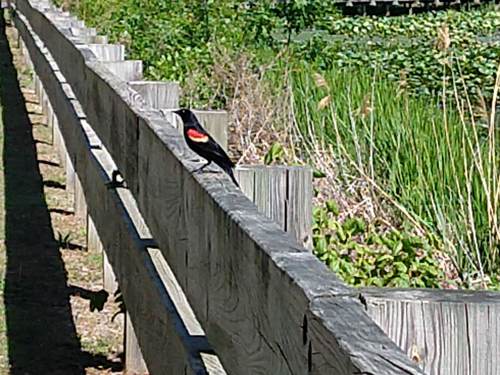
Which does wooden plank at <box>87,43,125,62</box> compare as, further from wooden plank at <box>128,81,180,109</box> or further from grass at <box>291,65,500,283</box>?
wooden plank at <box>128,81,180,109</box>

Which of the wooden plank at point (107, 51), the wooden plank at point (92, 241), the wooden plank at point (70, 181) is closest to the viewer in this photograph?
the wooden plank at point (92, 241)

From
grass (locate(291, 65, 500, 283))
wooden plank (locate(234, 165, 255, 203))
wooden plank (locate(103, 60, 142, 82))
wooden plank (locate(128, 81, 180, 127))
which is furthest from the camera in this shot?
wooden plank (locate(103, 60, 142, 82))

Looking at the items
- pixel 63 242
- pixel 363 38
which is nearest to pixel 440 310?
pixel 63 242

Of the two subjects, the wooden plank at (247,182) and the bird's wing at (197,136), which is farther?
the bird's wing at (197,136)

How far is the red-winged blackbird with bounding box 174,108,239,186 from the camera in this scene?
370 cm

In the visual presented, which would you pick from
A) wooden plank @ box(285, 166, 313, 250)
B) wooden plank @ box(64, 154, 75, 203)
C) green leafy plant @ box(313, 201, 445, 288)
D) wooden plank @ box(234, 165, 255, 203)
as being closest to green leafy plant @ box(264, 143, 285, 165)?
green leafy plant @ box(313, 201, 445, 288)

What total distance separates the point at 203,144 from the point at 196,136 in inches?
3.2

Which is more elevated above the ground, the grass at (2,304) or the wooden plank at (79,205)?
the wooden plank at (79,205)

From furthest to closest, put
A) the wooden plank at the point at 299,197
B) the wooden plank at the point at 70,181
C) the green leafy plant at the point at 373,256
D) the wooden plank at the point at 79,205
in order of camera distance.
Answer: the wooden plank at the point at 70,181
the wooden plank at the point at 79,205
the green leafy plant at the point at 373,256
the wooden plank at the point at 299,197

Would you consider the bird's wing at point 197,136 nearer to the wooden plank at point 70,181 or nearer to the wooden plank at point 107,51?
the wooden plank at point 107,51

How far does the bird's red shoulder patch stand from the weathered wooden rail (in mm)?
68

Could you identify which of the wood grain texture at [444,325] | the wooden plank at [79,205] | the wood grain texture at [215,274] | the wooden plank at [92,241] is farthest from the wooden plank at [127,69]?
the wood grain texture at [444,325]

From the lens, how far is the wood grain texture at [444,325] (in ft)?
6.72

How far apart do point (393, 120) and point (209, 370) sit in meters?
4.34
